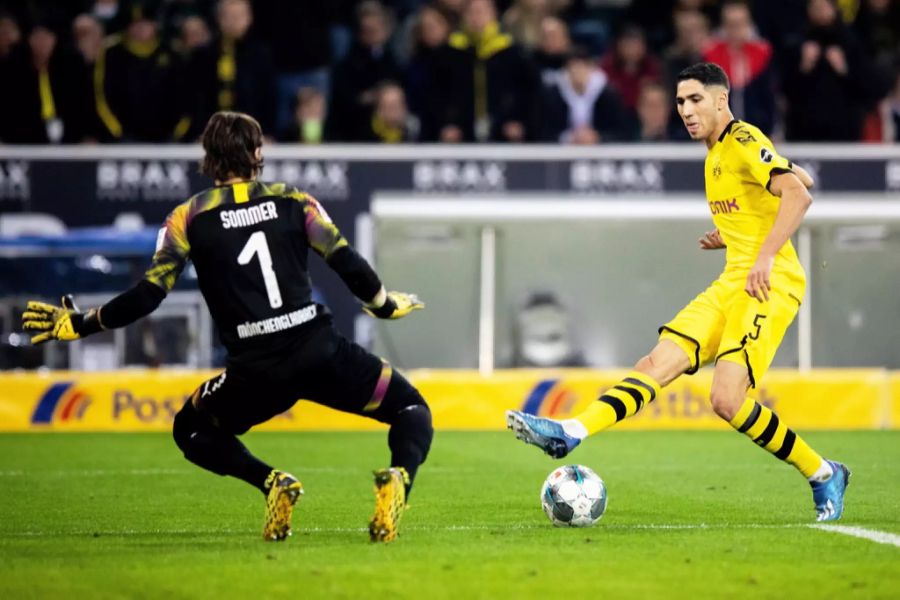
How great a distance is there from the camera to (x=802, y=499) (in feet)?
30.0

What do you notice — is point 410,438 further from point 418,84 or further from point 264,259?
point 418,84

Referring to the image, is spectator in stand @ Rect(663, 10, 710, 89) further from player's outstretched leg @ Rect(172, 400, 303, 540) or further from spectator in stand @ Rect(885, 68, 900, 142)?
player's outstretched leg @ Rect(172, 400, 303, 540)

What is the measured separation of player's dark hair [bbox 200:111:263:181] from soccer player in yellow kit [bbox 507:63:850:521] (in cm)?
189

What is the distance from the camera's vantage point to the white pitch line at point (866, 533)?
23.7 ft

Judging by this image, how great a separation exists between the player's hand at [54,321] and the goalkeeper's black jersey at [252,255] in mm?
419

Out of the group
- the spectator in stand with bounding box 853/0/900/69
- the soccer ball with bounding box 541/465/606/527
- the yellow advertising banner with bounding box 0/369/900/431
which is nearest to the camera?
the soccer ball with bounding box 541/465/606/527

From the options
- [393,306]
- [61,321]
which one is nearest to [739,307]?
[393,306]

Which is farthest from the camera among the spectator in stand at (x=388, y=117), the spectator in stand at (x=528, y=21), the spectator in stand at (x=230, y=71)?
the spectator in stand at (x=528, y=21)

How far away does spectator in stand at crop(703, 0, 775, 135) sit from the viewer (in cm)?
1659

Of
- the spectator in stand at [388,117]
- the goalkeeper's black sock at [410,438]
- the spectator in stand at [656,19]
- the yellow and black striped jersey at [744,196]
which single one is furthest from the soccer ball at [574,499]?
the spectator in stand at [656,19]

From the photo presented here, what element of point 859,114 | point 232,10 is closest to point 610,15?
point 859,114

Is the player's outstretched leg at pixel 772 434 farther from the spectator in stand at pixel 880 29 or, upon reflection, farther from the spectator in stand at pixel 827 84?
the spectator in stand at pixel 880 29

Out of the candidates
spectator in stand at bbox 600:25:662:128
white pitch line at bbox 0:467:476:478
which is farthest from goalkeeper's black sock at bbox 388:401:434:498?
spectator in stand at bbox 600:25:662:128

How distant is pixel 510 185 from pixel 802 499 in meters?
7.64
